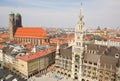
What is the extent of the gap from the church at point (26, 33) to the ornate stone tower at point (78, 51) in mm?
65478

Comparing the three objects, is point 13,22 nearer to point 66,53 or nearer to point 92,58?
point 66,53

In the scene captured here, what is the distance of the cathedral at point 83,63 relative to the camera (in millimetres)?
68812

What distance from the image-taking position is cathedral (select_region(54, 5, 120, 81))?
68812mm

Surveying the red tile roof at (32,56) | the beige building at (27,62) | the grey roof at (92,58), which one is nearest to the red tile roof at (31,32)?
the beige building at (27,62)

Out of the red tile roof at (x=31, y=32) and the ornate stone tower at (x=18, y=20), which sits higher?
the ornate stone tower at (x=18, y=20)

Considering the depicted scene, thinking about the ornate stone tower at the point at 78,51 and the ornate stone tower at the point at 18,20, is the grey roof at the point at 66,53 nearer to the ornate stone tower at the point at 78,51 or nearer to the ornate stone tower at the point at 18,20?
the ornate stone tower at the point at 78,51

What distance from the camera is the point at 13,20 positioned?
503 feet

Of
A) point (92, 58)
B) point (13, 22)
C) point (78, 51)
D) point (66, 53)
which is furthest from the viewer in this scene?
point (13, 22)

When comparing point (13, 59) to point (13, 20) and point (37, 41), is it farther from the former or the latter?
point (13, 20)

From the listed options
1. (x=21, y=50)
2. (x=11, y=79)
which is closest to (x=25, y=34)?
(x=21, y=50)

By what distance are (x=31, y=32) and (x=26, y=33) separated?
5483 millimetres

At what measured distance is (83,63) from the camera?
252 feet

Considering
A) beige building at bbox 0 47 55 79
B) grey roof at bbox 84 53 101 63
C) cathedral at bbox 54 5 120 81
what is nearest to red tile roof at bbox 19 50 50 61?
beige building at bbox 0 47 55 79

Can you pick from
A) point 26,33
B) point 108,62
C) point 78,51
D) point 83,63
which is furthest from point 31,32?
point 108,62
